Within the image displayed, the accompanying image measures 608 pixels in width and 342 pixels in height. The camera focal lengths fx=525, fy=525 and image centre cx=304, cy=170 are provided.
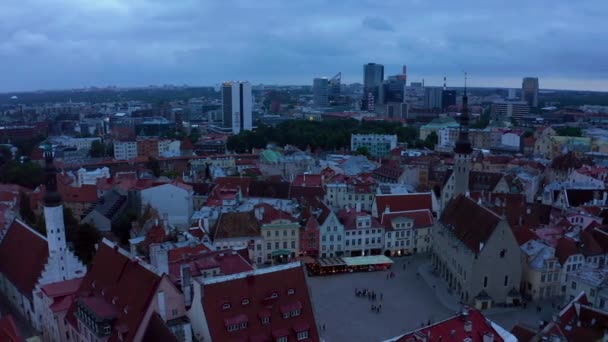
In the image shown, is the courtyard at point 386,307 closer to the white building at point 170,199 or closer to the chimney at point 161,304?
the chimney at point 161,304

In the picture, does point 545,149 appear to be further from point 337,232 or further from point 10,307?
point 10,307

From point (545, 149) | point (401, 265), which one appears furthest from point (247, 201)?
point (545, 149)

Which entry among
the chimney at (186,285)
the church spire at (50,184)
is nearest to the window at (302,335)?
the chimney at (186,285)

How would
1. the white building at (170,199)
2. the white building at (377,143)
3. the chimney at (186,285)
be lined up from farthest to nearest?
the white building at (377,143) → the white building at (170,199) → the chimney at (186,285)

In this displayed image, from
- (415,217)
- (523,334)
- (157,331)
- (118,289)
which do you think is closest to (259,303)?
(157,331)

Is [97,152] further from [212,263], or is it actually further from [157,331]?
[157,331]
